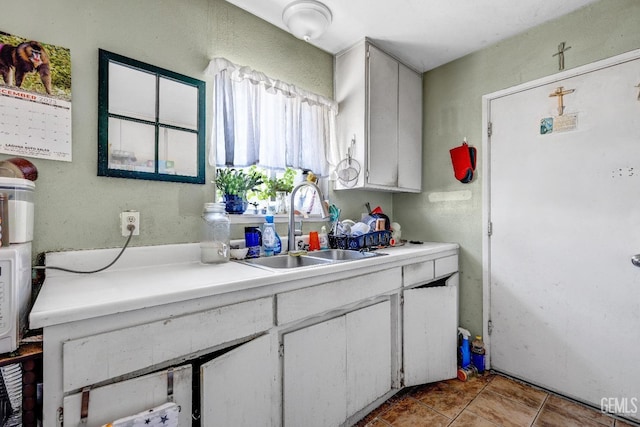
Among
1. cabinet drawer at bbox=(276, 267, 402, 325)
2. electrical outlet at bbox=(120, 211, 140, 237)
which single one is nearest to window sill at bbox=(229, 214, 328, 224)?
electrical outlet at bbox=(120, 211, 140, 237)

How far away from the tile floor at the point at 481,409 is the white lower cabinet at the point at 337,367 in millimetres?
160

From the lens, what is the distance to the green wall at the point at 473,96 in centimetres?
180

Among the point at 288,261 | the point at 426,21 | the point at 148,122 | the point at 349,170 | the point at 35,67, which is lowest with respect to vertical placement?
the point at 288,261

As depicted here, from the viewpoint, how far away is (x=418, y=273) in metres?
2.01

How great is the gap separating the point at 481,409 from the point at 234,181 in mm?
1974

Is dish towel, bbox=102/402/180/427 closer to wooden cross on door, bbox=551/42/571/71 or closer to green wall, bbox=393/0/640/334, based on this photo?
green wall, bbox=393/0/640/334

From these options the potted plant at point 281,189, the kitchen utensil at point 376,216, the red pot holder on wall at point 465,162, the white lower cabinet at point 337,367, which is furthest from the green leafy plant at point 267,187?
the red pot holder on wall at point 465,162

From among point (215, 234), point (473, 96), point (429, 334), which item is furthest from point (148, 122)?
point (473, 96)

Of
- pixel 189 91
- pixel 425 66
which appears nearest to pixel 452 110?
pixel 425 66

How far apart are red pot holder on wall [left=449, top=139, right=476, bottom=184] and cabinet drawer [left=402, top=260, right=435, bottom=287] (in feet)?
2.42

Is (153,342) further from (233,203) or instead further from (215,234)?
(233,203)

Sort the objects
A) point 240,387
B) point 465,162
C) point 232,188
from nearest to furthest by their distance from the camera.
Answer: point 240,387 → point 232,188 → point 465,162

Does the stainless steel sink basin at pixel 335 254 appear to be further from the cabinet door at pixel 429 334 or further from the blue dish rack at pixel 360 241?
the cabinet door at pixel 429 334

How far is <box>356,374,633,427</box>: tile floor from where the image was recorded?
66.5 inches
